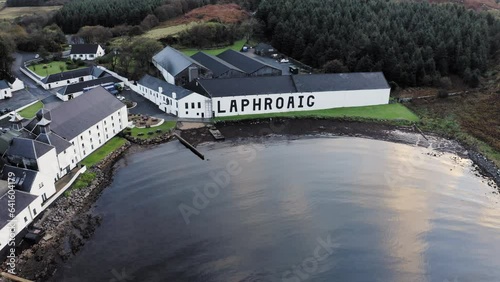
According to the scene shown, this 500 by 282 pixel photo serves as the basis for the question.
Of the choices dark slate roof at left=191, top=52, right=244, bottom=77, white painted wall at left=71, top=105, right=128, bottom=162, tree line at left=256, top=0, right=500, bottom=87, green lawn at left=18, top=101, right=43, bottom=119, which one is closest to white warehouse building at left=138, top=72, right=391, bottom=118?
dark slate roof at left=191, top=52, right=244, bottom=77

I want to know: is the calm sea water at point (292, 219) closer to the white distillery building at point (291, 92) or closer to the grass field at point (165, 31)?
the white distillery building at point (291, 92)

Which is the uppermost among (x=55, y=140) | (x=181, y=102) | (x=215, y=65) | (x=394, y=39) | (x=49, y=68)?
(x=394, y=39)

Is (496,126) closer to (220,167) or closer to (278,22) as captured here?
(220,167)

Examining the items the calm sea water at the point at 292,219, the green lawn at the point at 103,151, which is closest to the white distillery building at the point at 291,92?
the calm sea water at the point at 292,219

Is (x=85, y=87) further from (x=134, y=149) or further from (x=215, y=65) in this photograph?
(x=134, y=149)

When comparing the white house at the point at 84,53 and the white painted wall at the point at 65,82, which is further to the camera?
the white house at the point at 84,53

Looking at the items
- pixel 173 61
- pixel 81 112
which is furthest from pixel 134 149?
pixel 173 61

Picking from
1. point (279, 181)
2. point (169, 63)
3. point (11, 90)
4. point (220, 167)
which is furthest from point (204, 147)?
point (11, 90)

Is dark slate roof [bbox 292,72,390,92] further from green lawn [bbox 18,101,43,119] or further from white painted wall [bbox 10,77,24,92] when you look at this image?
white painted wall [bbox 10,77,24,92]
